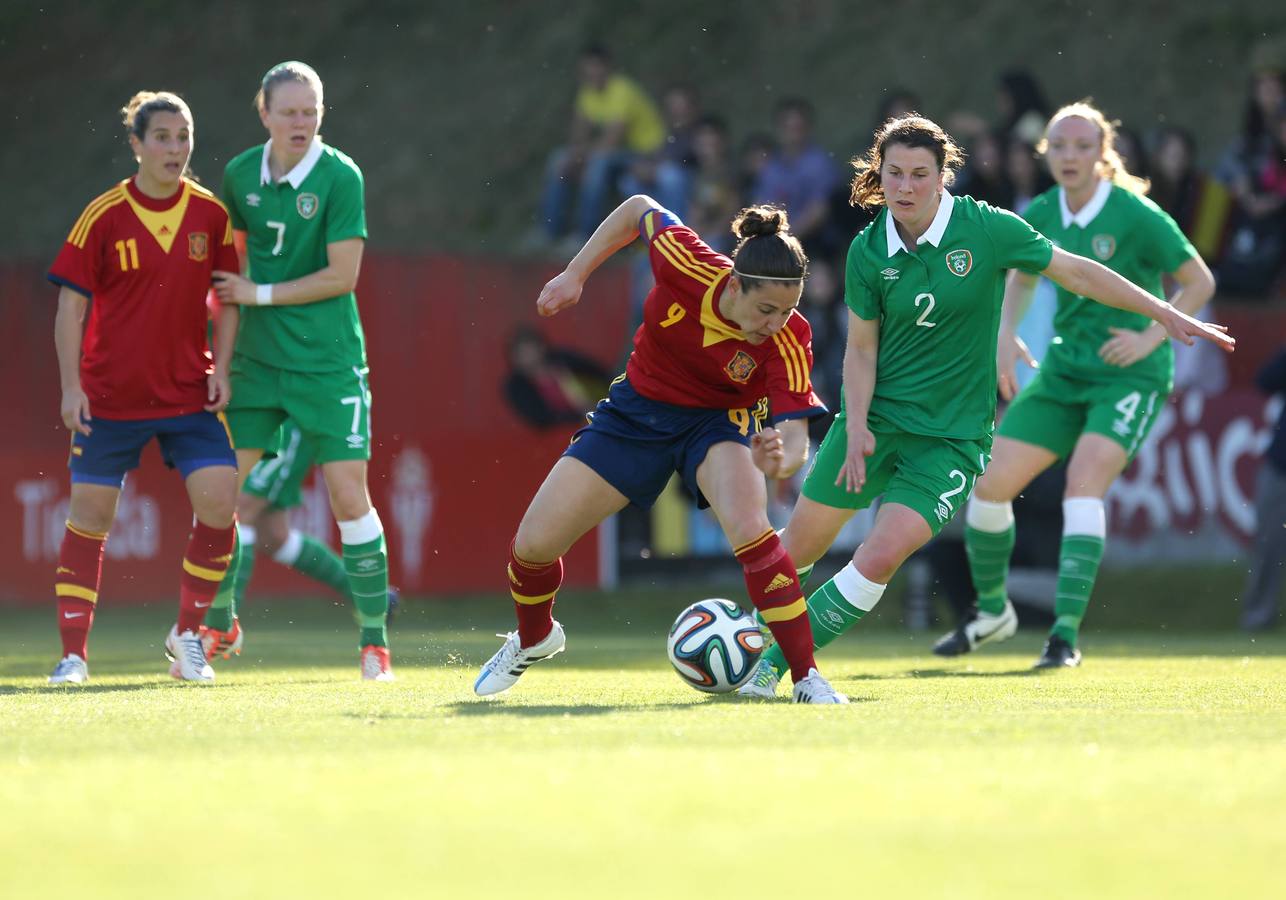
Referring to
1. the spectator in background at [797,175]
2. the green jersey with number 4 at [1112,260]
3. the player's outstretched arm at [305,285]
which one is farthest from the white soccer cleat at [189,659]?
the spectator in background at [797,175]

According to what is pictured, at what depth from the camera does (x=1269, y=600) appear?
1293 centimetres

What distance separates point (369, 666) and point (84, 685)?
3.61ft

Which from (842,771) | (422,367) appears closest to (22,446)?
(422,367)

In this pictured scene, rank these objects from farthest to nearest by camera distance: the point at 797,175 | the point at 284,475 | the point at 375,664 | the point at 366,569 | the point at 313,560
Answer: the point at 797,175, the point at 313,560, the point at 284,475, the point at 366,569, the point at 375,664

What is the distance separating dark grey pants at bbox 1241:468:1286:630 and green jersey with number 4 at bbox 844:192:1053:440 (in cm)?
627

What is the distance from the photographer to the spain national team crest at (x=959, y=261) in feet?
23.1

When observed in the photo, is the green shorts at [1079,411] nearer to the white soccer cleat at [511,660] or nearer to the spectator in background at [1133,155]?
the white soccer cleat at [511,660]

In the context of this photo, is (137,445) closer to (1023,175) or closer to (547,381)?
(547,381)

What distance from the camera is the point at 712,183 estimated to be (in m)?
16.3

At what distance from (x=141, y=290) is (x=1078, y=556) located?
13.8 ft

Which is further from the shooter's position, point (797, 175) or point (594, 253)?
point (797, 175)

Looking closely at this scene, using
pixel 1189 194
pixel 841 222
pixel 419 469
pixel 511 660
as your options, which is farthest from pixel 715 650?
pixel 1189 194

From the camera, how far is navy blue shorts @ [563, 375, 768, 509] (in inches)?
260

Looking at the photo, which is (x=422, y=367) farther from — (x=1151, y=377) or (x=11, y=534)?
(x=1151, y=377)
